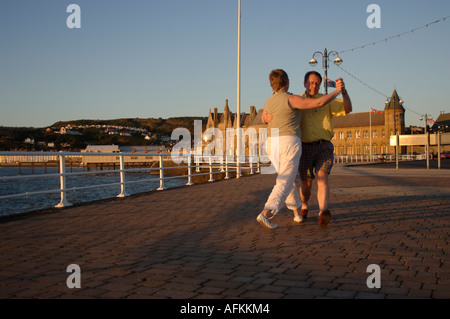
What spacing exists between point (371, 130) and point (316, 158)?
113337mm

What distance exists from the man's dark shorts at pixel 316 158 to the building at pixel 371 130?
315ft

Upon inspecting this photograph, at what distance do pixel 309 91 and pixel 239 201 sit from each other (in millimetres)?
3781

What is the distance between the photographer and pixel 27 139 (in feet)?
464

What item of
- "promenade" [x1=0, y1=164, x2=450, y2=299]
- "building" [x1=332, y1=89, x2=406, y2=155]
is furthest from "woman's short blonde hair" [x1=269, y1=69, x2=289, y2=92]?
"building" [x1=332, y1=89, x2=406, y2=155]

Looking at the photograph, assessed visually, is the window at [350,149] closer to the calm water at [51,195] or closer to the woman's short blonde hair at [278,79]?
the calm water at [51,195]

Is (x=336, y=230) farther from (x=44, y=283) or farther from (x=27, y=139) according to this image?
(x=27, y=139)

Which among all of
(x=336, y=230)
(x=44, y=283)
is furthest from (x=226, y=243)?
(x=44, y=283)

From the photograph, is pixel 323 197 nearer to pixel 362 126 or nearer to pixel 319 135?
pixel 319 135

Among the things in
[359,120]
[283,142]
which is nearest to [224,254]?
[283,142]

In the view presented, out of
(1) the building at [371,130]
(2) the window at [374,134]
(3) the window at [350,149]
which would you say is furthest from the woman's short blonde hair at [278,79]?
(3) the window at [350,149]

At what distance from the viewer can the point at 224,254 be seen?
4.12m

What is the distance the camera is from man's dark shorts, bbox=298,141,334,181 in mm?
5531
